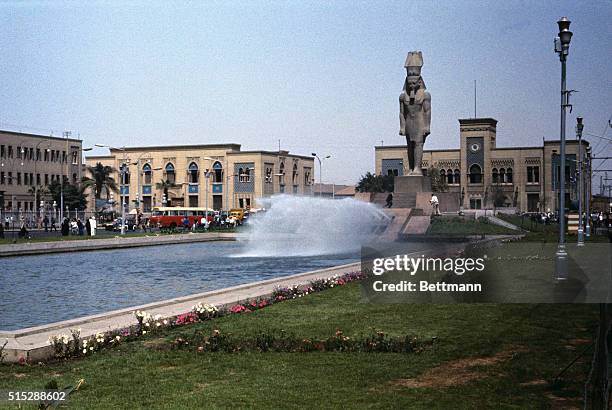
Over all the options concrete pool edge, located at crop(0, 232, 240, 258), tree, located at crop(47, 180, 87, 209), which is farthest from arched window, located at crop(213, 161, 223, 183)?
concrete pool edge, located at crop(0, 232, 240, 258)

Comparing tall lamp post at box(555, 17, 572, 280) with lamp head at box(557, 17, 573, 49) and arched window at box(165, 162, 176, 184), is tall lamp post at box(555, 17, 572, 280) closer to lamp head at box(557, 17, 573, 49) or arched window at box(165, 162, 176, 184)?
lamp head at box(557, 17, 573, 49)

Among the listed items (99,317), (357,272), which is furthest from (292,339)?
(357,272)

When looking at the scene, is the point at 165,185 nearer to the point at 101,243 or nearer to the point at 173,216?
the point at 173,216

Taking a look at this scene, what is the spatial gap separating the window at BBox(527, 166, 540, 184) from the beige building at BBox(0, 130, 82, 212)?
62.5 meters

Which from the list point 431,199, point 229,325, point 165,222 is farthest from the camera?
point 165,222

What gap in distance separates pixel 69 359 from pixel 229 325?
326 centimetres

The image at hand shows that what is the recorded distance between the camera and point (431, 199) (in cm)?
4347

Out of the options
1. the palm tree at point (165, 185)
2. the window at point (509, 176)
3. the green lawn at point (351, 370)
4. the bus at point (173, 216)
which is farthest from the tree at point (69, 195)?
the green lawn at point (351, 370)

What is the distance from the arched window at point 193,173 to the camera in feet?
370

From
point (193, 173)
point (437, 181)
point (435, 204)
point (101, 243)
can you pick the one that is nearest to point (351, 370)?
point (435, 204)

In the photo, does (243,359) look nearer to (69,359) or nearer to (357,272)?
(69,359)

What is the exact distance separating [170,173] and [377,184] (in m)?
31.8

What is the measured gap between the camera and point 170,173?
115 m

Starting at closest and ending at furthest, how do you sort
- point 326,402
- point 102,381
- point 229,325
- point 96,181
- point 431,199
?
point 326,402 → point 102,381 → point 229,325 → point 431,199 → point 96,181
